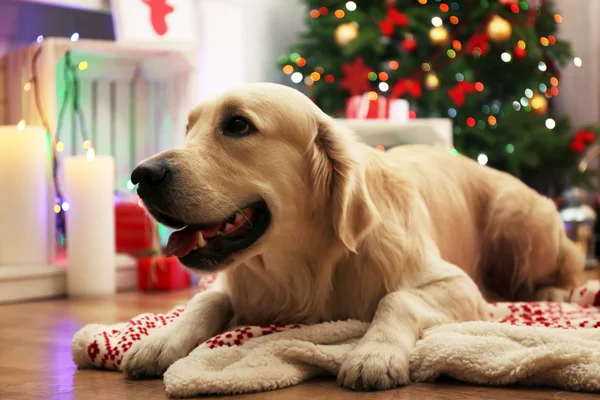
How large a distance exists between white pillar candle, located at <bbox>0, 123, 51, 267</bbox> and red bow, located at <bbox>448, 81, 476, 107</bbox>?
2.63m

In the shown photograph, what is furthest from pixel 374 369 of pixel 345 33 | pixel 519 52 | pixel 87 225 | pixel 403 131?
pixel 519 52

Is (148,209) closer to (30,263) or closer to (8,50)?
(30,263)

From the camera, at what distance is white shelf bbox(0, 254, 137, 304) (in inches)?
130

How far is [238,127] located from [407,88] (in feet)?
11.1

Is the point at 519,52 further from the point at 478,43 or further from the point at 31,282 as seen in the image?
the point at 31,282

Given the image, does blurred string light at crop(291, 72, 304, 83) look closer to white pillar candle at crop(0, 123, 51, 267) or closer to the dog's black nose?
white pillar candle at crop(0, 123, 51, 267)

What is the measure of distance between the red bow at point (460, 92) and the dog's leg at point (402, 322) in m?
3.24

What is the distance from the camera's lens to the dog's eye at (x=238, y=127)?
1.66 m

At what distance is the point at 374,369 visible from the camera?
1.39 meters

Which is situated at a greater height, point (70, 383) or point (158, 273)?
point (70, 383)

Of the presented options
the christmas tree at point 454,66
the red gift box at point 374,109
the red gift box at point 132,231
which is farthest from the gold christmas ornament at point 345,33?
the red gift box at point 132,231

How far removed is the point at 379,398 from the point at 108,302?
2.11 metres

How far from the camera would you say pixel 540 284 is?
2.71 metres

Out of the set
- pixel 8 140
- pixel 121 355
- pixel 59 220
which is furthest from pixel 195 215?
pixel 59 220
